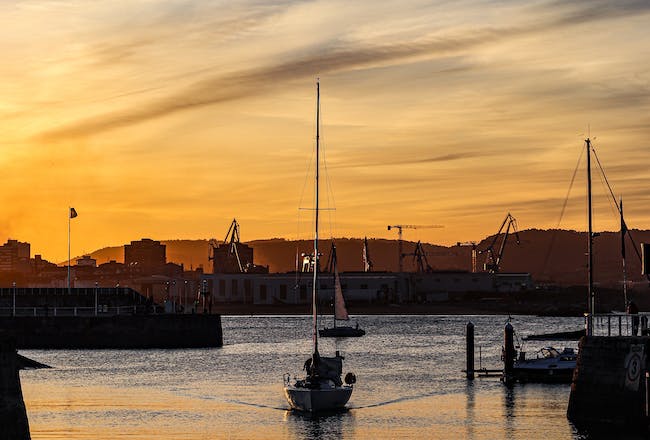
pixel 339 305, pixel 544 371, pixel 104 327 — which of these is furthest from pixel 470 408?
pixel 104 327

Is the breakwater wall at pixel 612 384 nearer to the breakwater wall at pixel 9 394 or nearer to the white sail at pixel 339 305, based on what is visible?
the breakwater wall at pixel 9 394

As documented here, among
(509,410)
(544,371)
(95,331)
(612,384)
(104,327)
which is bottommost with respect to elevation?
(509,410)

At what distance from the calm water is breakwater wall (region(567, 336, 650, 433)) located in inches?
131

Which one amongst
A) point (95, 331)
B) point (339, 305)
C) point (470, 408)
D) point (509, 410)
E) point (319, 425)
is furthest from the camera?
point (95, 331)

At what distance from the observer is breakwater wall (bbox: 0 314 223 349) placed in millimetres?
141125

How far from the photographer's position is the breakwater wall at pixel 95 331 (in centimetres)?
14112

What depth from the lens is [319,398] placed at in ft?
240

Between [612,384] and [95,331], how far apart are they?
91835mm

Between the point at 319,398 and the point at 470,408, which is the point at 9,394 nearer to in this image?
the point at 319,398

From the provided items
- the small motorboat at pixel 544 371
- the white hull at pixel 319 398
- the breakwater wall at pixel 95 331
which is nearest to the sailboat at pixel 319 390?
the white hull at pixel 319 398

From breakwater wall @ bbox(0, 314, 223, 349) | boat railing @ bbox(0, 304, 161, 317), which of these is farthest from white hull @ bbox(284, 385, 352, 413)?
boat railing @ bbox(0, 304, 161, 317)

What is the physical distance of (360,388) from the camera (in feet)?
310

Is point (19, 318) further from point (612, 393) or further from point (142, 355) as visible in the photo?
point (612, 393)

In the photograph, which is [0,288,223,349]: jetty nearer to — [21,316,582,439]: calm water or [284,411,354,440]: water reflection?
[21,316,582,439]: calm water
